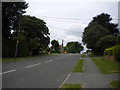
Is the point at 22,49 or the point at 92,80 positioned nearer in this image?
the point at 92,80

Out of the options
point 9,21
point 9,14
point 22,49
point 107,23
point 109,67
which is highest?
point 107,23

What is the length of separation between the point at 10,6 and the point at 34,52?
2291 centimetres

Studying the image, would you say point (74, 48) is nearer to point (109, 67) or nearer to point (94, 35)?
point (94, 35)

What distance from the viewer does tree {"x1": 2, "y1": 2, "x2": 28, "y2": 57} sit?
3794cm

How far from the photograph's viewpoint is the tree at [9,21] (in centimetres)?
3794

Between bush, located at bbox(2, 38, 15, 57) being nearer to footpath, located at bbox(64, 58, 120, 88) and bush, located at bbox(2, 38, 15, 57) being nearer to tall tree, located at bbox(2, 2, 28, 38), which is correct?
tall tree, located at bbox(2, 2, 28, 38)

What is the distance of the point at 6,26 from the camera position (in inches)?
1535

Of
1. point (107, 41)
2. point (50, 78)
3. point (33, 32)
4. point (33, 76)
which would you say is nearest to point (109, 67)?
point (50, 78)

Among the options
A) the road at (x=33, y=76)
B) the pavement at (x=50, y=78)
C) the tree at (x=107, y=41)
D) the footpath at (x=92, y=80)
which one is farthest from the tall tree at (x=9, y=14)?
the footpath at (x=92, y=80)

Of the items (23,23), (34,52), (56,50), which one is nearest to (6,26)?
(23,23)

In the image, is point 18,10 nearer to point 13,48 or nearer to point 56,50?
point 13,48

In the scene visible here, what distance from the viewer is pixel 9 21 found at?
3959cm

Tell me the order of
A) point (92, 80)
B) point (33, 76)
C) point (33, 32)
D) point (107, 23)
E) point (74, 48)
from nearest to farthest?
1. point (92, 80)
2. point (33, 76)
3. point (33, 32)
4. point (107, 23)
5. point (74, 48)

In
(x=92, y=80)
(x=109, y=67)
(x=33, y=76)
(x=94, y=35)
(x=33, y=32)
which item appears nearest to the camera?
(x=92, y=80)
